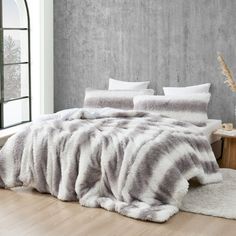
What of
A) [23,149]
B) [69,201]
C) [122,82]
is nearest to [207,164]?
[69,201]

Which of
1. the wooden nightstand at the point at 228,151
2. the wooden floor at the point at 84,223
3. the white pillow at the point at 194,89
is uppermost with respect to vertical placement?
the white pillow at the point at 194,89

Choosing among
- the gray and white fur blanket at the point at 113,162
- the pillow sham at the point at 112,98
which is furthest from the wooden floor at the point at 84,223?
the pillow sham at the point at 112,98

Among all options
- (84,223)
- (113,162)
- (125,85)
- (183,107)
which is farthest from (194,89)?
(84,223)

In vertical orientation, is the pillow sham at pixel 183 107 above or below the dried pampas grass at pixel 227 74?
below

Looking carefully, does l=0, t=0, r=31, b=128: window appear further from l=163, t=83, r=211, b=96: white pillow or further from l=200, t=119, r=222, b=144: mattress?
l=200, t=119, r=222, b=144: mattress

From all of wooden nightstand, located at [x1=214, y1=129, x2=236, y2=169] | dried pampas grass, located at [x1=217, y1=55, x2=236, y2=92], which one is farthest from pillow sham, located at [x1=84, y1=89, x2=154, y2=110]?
wooden nightstand, located at [x1=214, y1=129, x2=236, y2=169]

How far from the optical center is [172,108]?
235 inches

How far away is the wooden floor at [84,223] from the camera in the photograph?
12.9 ft

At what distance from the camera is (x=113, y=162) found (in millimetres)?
4547

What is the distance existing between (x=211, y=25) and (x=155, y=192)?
2621 mm

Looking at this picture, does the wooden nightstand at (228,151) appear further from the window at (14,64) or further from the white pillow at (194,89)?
the window at (14,64)

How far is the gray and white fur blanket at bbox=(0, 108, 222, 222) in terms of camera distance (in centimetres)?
439

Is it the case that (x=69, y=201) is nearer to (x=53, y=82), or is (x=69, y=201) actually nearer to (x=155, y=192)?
(x=155, y=192)

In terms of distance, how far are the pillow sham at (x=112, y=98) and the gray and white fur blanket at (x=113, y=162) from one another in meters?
1.04
